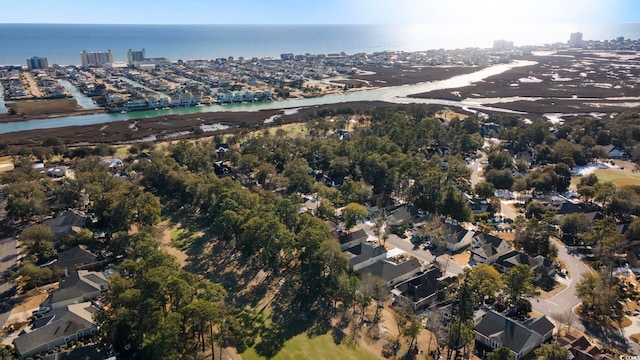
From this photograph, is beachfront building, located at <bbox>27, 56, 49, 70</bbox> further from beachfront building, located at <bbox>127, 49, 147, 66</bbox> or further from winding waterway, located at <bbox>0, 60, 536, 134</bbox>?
winding waterway, located at <bbox>0, 60, 536, 134</bbox>

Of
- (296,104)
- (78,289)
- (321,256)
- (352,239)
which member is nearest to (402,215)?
(352,239)

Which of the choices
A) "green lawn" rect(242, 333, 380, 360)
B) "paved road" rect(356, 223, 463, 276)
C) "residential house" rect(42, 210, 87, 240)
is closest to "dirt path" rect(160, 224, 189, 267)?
"residential house" rect(42, 210, 87, 240)

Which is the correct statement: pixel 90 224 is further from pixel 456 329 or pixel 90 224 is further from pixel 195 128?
pixel 195 128

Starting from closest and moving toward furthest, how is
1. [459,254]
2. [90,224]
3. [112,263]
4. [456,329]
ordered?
1. [456,329]
2. [112,263]
3. [459,254]
4. [90,224]

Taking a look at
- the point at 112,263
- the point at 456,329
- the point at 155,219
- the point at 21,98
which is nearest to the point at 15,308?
the point at 112,263

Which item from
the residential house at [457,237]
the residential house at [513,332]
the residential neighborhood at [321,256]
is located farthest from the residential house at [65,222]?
the residential house at [513,332]

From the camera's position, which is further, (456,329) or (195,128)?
(195,128)

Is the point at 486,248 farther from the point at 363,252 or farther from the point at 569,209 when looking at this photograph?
the point at 569,209

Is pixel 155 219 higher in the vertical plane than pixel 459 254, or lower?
higher
